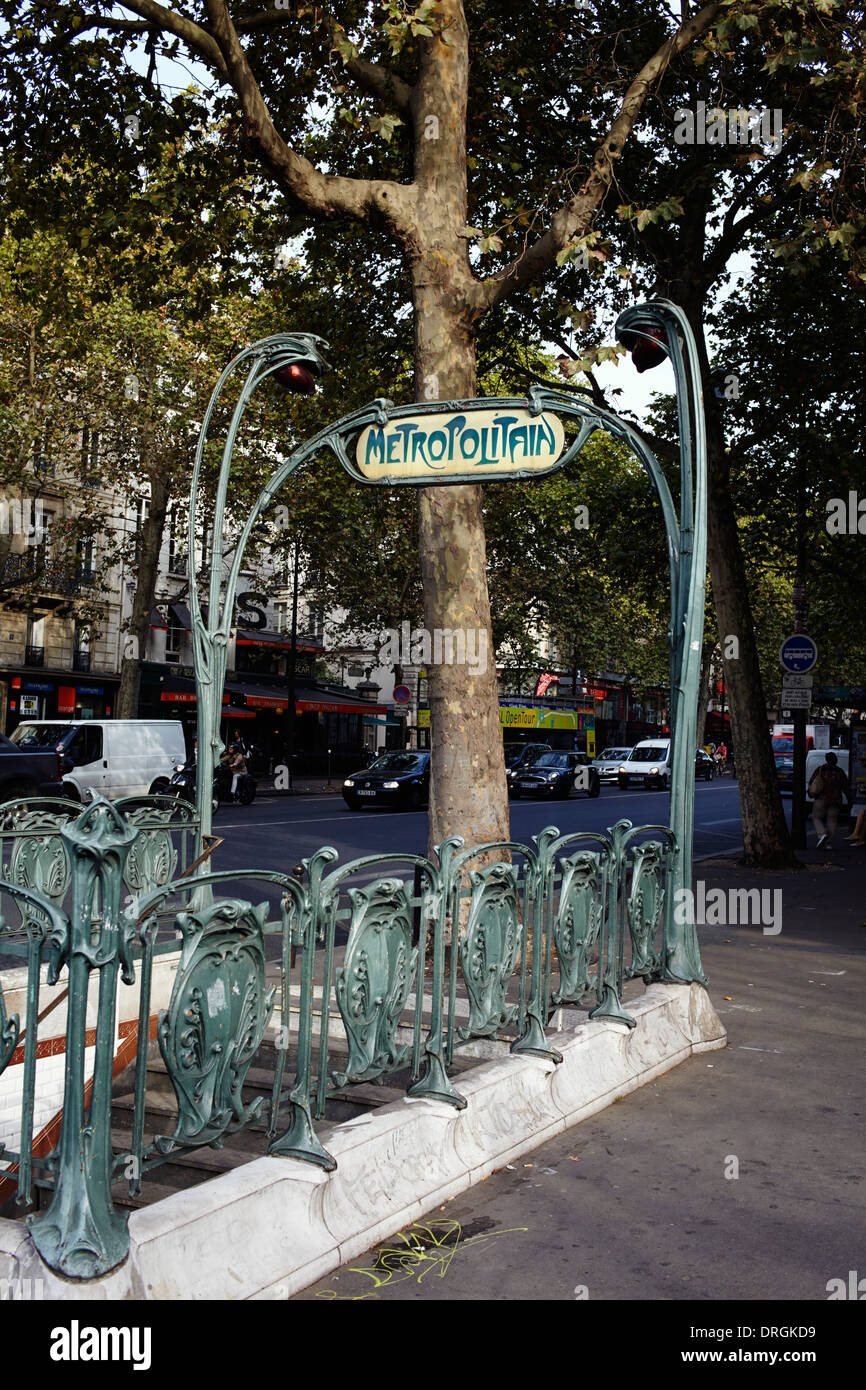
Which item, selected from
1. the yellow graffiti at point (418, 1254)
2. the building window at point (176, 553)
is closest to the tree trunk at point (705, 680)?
the building window at point (176, 553)

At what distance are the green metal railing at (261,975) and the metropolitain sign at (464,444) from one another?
6.69ft

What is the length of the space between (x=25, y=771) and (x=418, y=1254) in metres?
18.4

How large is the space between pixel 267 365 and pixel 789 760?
36.9 m

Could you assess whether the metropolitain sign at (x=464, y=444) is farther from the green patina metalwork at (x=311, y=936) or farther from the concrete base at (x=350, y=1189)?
the concrete base at (x=350, y=1189)

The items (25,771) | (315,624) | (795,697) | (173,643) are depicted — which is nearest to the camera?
(795,697)

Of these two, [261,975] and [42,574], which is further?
[42,574]

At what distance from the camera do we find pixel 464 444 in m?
6.63

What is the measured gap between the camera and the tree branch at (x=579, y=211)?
28.8 ft

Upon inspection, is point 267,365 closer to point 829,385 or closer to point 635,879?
point 635,879

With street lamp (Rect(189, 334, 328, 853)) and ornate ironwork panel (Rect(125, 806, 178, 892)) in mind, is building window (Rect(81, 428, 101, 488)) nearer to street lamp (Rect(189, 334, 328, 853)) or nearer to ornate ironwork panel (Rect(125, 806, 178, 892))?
street lamp (Rect(189, 334, 328, 853))

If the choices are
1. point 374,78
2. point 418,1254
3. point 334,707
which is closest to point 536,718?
point 334,707

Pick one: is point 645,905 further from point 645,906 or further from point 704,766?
point 704,766

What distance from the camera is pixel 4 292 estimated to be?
88.8 ft

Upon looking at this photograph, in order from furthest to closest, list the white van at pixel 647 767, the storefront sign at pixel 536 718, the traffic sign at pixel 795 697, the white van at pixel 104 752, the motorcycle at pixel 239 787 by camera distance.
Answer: the storefront sign at pixel 536 718, the white van at pixel 647 767, the motorcycle at pixel 239 787, the white van at pixel 104 752, the traffic sign at pixel 795 697
